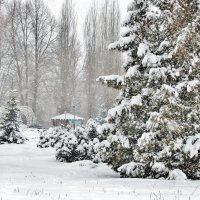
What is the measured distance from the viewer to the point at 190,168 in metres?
11.8

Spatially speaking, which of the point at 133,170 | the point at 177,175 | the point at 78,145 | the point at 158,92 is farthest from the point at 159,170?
the point at 78,145

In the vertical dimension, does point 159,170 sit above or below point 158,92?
below

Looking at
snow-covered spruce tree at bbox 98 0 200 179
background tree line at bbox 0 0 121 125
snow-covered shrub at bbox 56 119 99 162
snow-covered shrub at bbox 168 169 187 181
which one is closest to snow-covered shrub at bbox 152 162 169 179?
snow-covered spruce tree at bbox 98 0 200 179

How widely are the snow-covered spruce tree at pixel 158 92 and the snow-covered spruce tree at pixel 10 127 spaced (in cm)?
1569

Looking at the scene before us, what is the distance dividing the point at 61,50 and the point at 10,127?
24.5 metres

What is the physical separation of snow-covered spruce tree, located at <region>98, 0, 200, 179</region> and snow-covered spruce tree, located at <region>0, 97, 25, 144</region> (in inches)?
618

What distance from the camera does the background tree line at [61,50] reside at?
51.8m

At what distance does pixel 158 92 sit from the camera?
38.8ft

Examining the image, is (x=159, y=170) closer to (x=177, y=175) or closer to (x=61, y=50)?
(x=177, y=175)

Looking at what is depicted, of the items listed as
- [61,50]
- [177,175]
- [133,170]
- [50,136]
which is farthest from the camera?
[61,50]

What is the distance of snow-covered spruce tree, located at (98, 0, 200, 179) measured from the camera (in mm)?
11523

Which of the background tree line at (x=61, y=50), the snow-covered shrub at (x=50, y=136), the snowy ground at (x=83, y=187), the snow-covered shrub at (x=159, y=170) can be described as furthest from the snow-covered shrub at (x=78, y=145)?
the background tree line at (x=61, y=50)

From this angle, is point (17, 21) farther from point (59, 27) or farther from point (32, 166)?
point (32, 166)

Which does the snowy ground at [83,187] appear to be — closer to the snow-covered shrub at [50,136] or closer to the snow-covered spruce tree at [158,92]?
the snow-covered spruce tree at [158,92]
